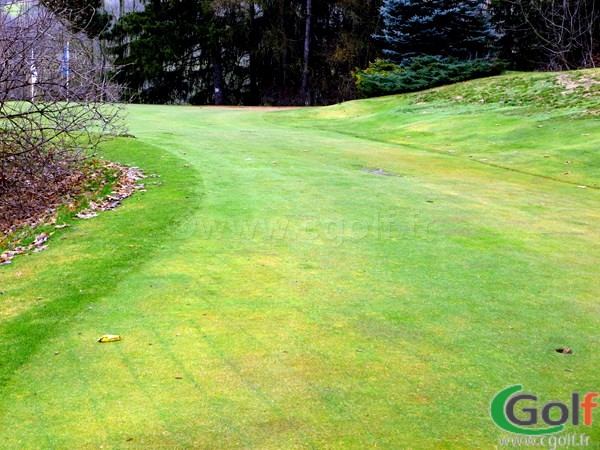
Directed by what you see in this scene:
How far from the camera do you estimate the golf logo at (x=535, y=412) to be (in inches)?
121

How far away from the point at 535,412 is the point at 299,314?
5.78 ft

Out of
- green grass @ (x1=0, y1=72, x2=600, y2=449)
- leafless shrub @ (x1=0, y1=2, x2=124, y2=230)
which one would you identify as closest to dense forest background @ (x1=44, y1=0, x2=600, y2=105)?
leafless shrub @ (x1=0, y1=2, x2=124, y2=230)

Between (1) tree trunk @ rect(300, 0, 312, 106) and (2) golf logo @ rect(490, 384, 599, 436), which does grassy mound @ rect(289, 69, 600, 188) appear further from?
(1) tree trunk @ rect(300, 0, 312, 106)

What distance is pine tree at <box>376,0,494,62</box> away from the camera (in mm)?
→ 25297

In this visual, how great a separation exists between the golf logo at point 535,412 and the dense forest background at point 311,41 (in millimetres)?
22343

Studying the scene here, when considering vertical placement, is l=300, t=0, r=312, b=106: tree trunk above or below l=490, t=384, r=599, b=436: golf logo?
above

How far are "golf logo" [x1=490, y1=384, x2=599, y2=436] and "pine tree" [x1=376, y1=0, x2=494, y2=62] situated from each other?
23.6 metres

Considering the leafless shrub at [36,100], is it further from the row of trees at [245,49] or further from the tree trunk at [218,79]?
the tree trunk at [218,79]

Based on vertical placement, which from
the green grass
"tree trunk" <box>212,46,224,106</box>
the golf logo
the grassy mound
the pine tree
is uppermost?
the pine tree

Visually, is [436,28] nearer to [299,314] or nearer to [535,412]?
[299,314]

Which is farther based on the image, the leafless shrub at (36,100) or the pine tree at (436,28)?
the pine tree at (436,28)

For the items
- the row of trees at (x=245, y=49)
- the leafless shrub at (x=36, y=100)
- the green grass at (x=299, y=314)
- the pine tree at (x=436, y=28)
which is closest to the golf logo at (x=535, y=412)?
the green grass at (x=299, y=314)

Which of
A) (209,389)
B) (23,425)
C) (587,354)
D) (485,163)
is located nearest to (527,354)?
(587,354)

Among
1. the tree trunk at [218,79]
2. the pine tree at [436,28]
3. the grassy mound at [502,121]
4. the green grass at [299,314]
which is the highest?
the pine tree at [436,28]
